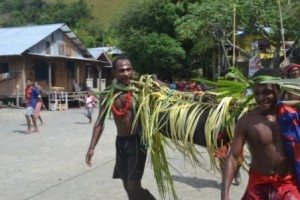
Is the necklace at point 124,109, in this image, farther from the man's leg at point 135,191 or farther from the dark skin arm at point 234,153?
the dark skin arm at point 234,153

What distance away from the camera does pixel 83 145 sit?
35.1 feet

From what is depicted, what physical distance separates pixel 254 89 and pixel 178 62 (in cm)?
2661

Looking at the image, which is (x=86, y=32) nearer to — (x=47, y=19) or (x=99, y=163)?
(x=47, y=19)

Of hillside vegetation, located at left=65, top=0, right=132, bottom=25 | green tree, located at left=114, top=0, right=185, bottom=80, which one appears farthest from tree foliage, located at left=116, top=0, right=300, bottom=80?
hillside vegetation, located at left=65, top=0, right=132, bottom=25

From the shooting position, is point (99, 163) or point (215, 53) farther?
point (215, 53)

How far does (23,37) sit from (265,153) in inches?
1010

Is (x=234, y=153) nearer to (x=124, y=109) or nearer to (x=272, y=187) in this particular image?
(x=272, y=187)

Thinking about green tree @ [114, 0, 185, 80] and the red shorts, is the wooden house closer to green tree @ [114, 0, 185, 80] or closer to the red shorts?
green tree @ [114, 0, 185, 80]

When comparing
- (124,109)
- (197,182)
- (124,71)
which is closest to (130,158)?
(124,109)

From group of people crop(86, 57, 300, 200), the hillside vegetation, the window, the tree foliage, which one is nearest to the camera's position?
group of people crop(86, 57, 300, 200)

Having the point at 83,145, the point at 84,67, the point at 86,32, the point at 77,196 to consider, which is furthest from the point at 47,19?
the point at 77,196

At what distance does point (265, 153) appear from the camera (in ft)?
10.1

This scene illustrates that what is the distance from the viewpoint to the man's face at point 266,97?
3.07m

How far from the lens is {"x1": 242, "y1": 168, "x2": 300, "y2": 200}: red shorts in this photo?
302 cm
